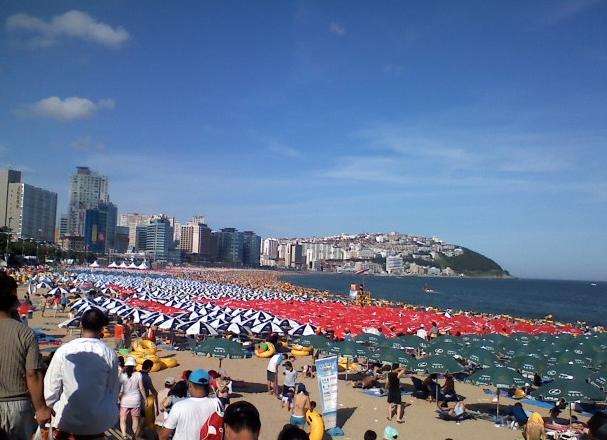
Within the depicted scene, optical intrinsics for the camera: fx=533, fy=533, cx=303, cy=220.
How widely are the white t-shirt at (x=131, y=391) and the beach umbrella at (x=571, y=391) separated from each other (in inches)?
330

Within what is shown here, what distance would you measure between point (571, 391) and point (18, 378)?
11197 millimetres

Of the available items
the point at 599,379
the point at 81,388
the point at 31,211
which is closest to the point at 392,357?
the point at 599,379

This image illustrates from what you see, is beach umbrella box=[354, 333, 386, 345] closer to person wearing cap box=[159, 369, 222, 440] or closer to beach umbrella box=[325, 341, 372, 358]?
beach umbrella box=[325, 341, 372, 358]

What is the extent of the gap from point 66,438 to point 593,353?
63.1 feet

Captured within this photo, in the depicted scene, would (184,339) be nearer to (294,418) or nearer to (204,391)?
(294,418)

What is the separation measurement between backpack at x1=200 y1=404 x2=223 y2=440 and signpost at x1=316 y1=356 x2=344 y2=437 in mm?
6124

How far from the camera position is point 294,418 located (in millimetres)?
8781

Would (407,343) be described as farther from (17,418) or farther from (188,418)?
(17,418)

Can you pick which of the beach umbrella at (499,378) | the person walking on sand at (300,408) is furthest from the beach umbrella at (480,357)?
the person walking on sand at (300,408)

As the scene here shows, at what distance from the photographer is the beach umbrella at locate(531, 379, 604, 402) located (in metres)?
10.8

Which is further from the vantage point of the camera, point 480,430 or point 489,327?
point 489,327

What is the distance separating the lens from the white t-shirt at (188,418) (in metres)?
3.10

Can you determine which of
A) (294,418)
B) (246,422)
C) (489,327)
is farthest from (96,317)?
(489,327)

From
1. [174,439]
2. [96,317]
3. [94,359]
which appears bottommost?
[174,439]
